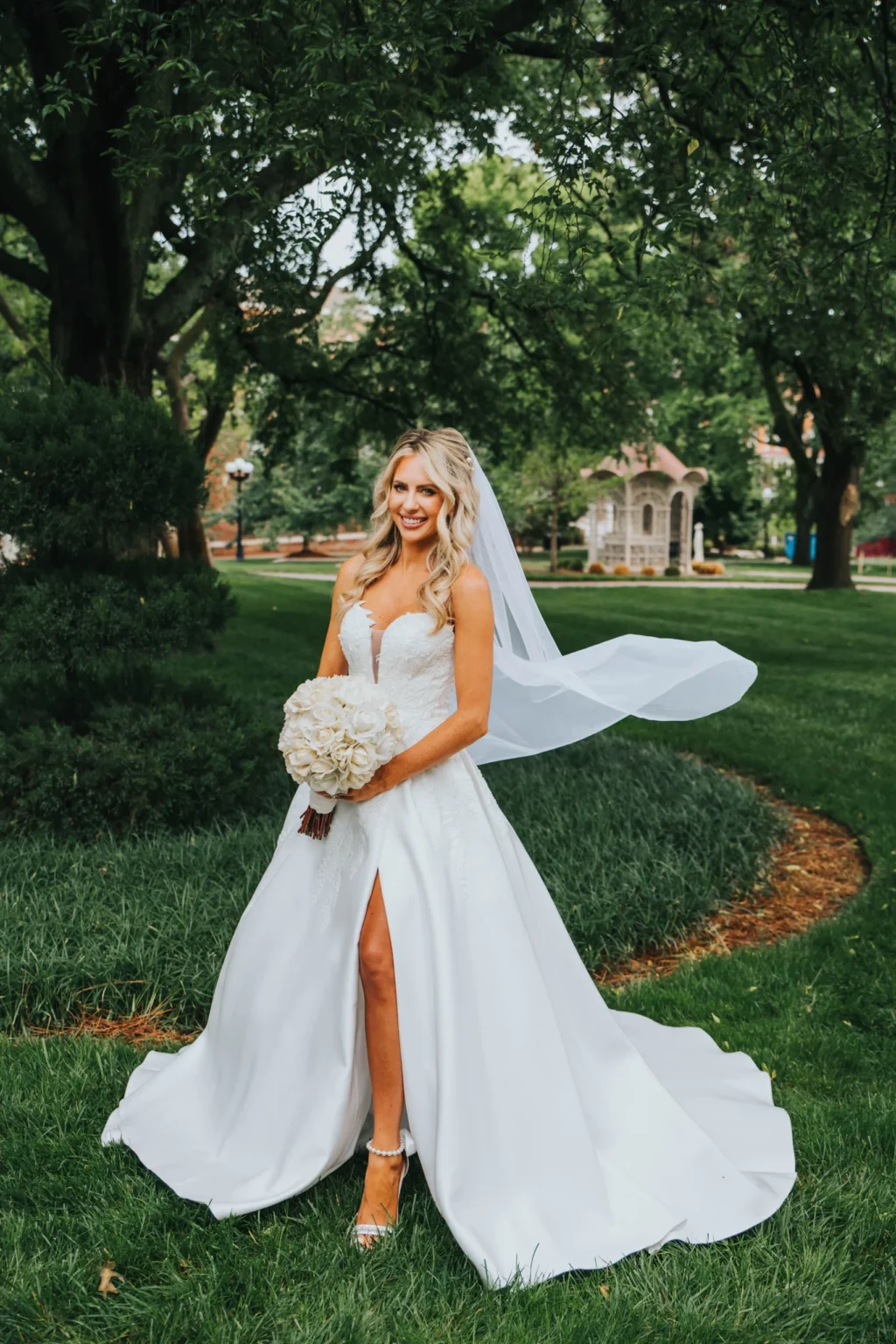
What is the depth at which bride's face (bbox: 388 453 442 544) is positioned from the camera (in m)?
3.46

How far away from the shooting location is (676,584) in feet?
99.3

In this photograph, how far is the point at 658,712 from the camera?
4078 mm

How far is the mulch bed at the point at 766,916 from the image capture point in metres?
4.68

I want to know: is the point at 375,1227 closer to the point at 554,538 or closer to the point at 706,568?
the point at 554,538

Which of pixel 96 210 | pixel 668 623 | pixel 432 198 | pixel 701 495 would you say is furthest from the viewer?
pixel 701 495

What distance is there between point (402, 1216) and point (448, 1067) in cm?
53

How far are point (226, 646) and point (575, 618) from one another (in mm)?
6325

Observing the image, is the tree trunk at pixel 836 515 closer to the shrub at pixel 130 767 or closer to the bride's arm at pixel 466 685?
the shrub at pixel 130 767

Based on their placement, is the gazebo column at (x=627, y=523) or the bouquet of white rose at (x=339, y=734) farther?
the gazebo column at (x=627, y=523)

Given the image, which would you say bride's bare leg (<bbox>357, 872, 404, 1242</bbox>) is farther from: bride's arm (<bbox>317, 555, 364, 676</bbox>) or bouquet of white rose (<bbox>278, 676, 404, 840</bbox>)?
bride's arm (<bbox>317, 555, 364, 676</bbox>)

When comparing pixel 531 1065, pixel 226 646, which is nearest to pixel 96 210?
pixel 226 646

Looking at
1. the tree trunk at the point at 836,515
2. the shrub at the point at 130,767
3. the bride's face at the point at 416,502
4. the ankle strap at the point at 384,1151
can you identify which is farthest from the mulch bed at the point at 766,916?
the tree trunk at the point at 836,515

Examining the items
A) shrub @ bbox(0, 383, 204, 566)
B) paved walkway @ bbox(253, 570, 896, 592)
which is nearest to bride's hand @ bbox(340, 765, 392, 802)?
shrub @ bbox(0, 383, 204, 566)

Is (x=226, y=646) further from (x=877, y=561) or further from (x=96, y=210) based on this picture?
(x=877, y=561)
